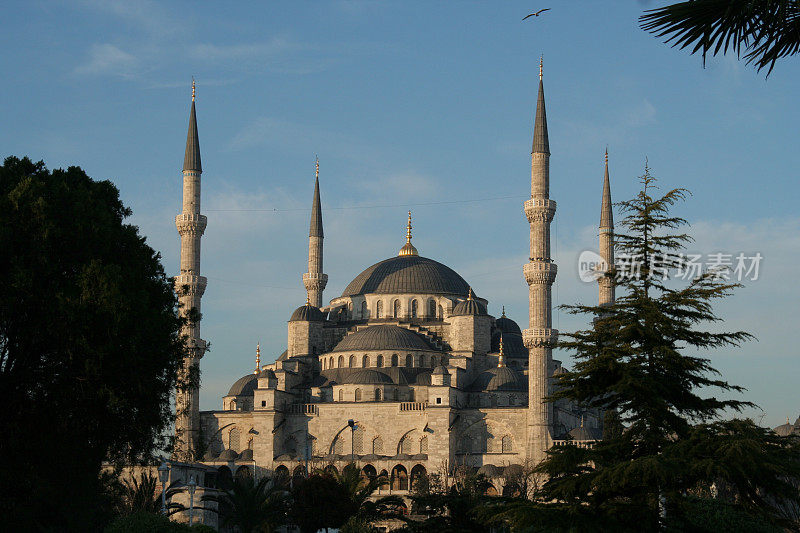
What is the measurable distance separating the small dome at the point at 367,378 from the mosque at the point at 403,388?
0.21 ft

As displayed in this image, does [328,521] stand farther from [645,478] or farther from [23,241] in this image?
[645,478]

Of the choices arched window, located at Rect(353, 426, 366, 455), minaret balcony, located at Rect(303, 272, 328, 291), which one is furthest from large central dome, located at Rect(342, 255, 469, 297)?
arched window, located at Rect(353, 426, 366, 455)

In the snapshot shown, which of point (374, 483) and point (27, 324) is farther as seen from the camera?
point (374, 483)

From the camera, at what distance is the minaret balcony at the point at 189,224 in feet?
182

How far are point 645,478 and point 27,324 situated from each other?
13163mm

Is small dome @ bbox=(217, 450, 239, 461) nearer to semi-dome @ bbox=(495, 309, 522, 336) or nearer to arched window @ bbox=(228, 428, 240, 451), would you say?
arched window @ bbox=(228, 428, 240, 451)

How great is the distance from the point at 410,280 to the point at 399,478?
1583 centimetres

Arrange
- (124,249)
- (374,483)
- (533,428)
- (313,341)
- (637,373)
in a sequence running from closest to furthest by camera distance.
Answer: (637,373) → (124,249) → (374,483) → (533,428) → (313,341)

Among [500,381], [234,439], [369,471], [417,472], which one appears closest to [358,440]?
[369,471]

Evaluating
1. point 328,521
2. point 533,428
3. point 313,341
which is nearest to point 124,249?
point 328,521

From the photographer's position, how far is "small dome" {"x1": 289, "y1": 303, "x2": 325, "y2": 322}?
64188 mm

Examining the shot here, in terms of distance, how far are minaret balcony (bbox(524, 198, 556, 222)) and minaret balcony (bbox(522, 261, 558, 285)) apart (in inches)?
89.2

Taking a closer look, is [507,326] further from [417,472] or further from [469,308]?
[417,472]

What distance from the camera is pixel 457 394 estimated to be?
5556 cm
